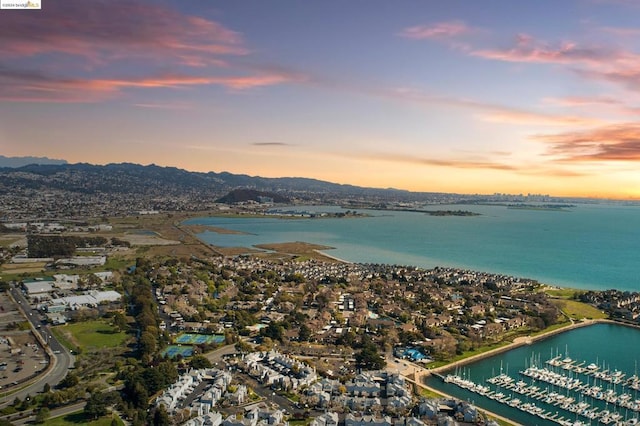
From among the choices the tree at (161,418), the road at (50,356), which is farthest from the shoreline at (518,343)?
the road at (50,356)

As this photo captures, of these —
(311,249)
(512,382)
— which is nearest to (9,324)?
(512,382)

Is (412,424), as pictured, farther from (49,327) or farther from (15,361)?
(49,327)

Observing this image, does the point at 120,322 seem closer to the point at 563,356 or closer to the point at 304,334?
the point at 304,334

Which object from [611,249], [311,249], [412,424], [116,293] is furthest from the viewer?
[611,249]

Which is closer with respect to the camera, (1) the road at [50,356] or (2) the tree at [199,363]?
(1) the road at [50,356]

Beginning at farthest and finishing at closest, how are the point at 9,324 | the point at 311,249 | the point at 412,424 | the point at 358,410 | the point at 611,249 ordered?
the point at 611,249 → the point at 311,249 → the point at 9,324 → the point at 358,410 → the point at 412,424

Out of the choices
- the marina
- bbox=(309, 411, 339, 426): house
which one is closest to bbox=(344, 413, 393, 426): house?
bbox=(309, 411, 339, 426): house

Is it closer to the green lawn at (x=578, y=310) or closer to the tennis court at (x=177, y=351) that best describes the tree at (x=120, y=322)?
the tennis court at (x=177, y=351)

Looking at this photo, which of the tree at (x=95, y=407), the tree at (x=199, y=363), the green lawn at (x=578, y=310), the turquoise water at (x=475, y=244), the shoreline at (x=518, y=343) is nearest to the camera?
the tree at (x=95, y=407)
